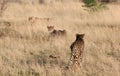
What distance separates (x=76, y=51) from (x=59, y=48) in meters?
2.92

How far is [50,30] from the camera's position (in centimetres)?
1409

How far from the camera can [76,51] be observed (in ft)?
26.6

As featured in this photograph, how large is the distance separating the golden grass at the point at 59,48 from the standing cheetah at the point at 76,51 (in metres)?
0.17

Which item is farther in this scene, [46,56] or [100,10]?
[100,10]

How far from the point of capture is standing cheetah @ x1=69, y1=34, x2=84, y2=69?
8.09 m

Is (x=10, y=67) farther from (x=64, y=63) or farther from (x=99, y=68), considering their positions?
(x=99, y=68)

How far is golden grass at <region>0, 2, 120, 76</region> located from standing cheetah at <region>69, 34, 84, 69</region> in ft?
0.56

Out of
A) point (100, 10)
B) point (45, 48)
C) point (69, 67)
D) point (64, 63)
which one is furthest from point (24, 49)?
point (100, 10)

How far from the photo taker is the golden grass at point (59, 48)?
27.7 ft

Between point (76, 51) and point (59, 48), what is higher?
point (76, 51)

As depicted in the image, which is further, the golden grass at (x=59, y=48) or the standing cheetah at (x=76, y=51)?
the golden grass at (x=59, y=48)

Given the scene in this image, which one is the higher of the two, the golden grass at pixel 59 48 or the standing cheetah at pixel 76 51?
the standing cheetah at pixel 76 51

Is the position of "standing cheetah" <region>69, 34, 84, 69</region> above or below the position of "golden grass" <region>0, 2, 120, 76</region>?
above

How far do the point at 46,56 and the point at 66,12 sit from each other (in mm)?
11786
